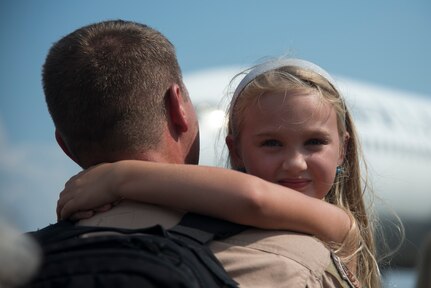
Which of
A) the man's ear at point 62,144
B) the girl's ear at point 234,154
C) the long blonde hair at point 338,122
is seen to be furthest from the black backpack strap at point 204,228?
the girl's ear at point 234,154

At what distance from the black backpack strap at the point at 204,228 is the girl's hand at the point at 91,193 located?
0.29 meters

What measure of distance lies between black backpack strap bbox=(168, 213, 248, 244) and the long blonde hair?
1033 mm

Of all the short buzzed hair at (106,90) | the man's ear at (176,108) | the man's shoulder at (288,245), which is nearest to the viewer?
the man's shoulder at (288,245)

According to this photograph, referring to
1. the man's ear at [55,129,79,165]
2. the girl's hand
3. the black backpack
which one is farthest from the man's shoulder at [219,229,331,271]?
the man's ear at [55,129,79,165]

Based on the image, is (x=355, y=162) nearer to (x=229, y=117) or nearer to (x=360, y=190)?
(x=360, y=190)

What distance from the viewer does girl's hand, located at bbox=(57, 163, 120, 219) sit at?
102 inches

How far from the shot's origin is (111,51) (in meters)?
2.76

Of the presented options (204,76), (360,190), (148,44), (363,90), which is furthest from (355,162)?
(363,90)

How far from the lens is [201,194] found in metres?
2.48

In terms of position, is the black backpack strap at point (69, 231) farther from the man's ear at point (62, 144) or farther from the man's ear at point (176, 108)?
the man's ear at point (176, 108)

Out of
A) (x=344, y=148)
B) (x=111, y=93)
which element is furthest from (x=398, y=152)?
(x=111, y=93)

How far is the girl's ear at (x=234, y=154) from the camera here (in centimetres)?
388

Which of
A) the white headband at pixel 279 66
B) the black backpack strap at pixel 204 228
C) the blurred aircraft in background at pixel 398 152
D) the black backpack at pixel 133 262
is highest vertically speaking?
the white headband at pixel 279 66

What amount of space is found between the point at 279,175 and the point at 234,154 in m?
0.40
